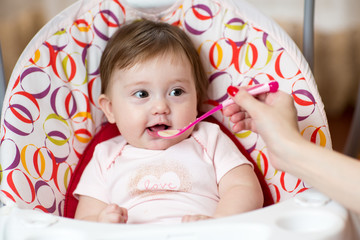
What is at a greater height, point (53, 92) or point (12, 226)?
point (53, 92)

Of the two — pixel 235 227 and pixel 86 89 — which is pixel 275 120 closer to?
pixel 235 227

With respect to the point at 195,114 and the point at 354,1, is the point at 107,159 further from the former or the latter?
the point at 354,1

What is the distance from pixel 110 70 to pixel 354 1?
1.24m

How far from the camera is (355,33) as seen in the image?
2.18 metres

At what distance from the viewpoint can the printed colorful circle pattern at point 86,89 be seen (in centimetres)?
114

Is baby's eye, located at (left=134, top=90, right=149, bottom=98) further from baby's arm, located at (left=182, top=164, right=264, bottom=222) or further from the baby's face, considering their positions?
baby's arm, located at (left=182, top=164, right=264, bottom=222)

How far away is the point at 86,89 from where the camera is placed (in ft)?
4.39

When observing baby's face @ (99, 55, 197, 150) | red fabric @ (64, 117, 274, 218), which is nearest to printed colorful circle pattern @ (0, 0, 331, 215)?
red fabric @ (64, 117, 274, 218)

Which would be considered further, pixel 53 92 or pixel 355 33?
pixel 355 33

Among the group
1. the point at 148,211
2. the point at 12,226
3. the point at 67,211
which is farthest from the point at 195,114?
the point at 12,226

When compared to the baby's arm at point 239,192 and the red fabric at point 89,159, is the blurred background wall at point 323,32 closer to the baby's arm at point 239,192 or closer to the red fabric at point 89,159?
the red fabric at point 89,159

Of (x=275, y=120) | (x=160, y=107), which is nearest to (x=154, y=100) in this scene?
(x=160, y=107)

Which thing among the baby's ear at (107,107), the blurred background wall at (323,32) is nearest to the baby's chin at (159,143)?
the baby's ear at (107,107)

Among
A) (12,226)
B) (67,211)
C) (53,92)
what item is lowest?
(67,211)
